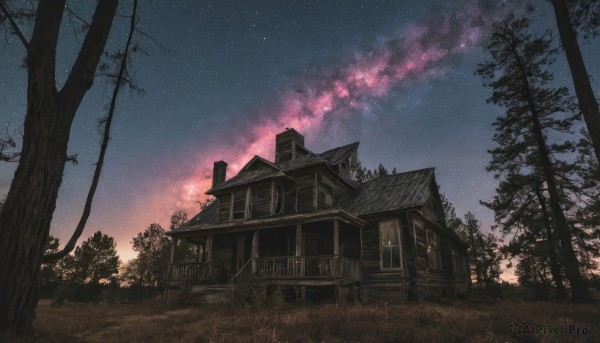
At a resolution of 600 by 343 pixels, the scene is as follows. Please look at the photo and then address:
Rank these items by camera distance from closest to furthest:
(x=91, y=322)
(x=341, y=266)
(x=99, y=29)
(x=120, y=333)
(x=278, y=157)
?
(x=99, y=29), (x=120, y=333), (x=91, y=322), (x=341, y=266), (x=278, y=157)

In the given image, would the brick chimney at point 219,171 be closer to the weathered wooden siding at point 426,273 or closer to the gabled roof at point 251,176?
the gabled roof at point 251,176

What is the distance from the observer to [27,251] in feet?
16.2

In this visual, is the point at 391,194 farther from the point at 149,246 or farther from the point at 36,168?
the point at 149,246

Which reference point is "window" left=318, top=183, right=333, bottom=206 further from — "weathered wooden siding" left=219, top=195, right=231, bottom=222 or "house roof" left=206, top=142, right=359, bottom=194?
"weathered wooden siding" left=219, top=195, right=231, bottom=222

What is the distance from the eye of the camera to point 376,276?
55.0 ft

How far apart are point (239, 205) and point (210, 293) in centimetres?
610

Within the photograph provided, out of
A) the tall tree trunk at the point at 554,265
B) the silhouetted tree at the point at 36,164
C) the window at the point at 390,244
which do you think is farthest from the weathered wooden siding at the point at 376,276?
the silhouetted tree at the point at 36,164

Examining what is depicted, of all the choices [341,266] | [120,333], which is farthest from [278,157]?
[120,333]

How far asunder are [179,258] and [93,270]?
8.72 meters

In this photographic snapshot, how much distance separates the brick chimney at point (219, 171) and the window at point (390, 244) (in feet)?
46.5

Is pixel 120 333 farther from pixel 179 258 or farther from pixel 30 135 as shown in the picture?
pixel 179 258

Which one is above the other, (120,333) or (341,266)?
(341,266)

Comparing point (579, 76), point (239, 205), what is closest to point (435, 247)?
point (239, 205)

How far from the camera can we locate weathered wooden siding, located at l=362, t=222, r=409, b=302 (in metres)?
16.1
